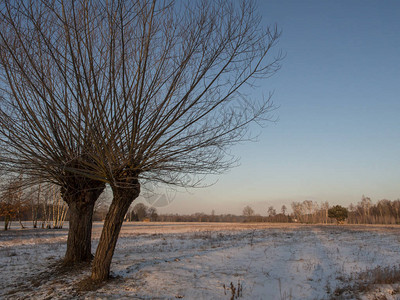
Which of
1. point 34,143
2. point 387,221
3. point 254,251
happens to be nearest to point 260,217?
point 387,221

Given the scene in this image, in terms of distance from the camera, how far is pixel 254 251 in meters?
9.91

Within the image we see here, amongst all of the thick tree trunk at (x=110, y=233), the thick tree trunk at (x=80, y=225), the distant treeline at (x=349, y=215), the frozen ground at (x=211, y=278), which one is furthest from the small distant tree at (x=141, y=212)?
the thick tree trunk at (x=110, y=233)

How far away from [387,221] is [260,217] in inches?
1498

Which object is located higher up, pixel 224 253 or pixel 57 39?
pixel 57 39

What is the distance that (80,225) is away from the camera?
7152mm

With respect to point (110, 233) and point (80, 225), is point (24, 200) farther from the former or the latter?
point (110, 233)

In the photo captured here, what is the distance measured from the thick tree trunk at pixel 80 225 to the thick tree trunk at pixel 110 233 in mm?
1677

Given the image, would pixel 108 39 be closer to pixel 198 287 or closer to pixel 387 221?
pixel 198 287

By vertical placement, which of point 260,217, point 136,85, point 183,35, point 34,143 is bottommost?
point 260,217

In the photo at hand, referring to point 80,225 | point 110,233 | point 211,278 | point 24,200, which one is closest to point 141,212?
point 24,200

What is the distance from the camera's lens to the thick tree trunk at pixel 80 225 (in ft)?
23.1

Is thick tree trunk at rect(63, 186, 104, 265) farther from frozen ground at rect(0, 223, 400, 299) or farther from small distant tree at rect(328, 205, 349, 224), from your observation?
small distant tree at rect(328, 205, 349, 224)

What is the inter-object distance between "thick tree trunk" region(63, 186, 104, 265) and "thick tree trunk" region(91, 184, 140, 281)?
1.68 metres

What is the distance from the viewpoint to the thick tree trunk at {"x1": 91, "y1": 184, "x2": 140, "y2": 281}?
5465mm
